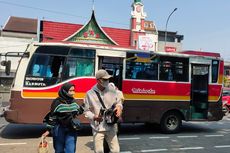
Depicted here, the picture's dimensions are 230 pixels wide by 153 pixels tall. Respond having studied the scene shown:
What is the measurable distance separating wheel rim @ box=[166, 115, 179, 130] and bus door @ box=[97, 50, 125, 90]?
231 cm

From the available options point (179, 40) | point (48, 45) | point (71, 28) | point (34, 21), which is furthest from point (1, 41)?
point (179, 40)

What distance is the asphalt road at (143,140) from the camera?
28.7 feet

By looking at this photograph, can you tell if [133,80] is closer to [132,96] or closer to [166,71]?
[132,96]

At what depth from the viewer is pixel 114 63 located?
35.6 feet

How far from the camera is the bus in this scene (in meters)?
9.84

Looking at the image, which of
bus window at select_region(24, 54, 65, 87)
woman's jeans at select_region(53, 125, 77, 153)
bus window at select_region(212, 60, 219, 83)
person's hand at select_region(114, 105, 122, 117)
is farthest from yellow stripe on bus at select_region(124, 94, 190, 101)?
person's hand at select_region(114, 105, 122, 117)

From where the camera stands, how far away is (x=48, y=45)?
10125 mm

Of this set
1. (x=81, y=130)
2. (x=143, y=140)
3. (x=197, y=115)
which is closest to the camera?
(x=143, y=140)

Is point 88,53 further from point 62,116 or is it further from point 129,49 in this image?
point 62,116

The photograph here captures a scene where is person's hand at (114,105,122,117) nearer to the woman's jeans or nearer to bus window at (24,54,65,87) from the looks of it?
the woman's jeans

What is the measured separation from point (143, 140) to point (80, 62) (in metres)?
3.23

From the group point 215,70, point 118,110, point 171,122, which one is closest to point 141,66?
A: point 171,122

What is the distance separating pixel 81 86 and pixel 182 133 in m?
4.31

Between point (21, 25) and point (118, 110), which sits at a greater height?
point (21, 25)
